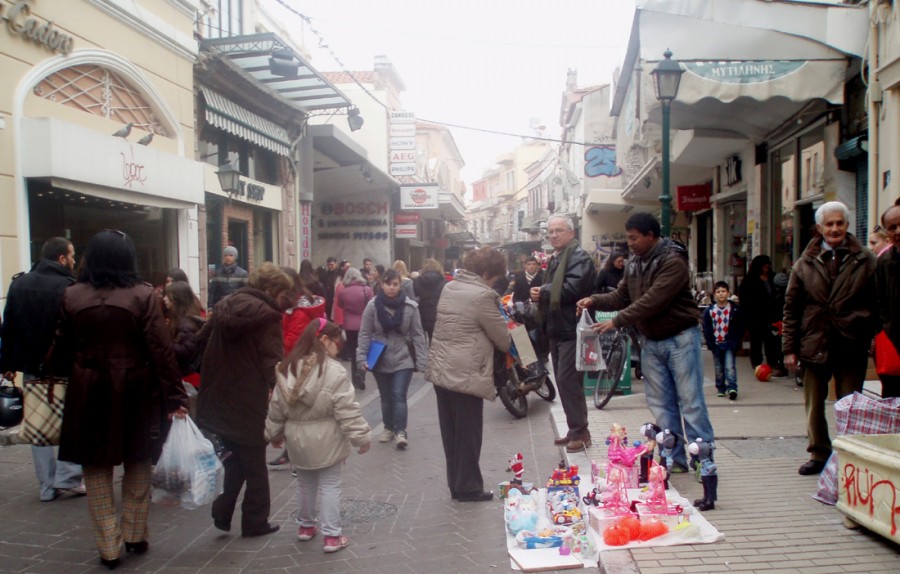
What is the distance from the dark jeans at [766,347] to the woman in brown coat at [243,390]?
296 inches

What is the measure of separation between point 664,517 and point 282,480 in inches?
129

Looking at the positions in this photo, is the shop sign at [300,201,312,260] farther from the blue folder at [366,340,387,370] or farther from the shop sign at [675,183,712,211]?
the blue folder at [366,340,387,370]

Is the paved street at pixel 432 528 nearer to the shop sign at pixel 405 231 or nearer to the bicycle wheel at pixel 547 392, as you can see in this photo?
the bicycle wheel at pixel 547 392

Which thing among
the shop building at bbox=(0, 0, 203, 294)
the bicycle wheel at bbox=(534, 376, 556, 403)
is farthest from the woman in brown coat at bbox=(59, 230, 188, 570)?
the bicycle wheel at bbox=(534, 376, 556, 403)

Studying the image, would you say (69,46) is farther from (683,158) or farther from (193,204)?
(683,158)

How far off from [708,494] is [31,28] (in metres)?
8.59

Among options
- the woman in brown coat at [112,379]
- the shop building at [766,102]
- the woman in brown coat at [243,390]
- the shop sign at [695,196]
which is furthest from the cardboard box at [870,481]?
the shop sign at [695,196]

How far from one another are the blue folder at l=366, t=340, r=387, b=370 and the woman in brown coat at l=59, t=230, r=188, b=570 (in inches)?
118

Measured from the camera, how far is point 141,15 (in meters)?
11.2

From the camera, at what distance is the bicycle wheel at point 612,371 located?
334 inches

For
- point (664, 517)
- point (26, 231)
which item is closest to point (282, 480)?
point (664, 517)

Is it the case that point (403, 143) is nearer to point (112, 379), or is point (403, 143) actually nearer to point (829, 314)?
point (829, 314)

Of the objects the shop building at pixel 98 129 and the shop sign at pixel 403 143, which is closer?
the shop building at pixel 98 129

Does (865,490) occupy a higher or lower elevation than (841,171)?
lower
